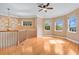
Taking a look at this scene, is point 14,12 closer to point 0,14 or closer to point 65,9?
point 0,14

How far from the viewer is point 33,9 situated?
247 centimetres

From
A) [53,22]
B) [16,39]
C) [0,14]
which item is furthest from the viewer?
[16,39]

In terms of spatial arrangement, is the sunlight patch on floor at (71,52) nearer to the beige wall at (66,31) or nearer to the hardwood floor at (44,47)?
the hardwood floor at (44,47)

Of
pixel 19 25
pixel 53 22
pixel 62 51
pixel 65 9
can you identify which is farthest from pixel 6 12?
pixel 62 51

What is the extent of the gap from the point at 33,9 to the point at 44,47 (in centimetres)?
99

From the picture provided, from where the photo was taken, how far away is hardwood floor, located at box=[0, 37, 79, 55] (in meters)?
2.45

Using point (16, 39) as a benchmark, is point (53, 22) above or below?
above

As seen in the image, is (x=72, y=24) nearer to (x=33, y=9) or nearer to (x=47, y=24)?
(x=47, y=24)

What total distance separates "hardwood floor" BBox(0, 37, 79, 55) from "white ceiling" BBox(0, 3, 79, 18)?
62 centimetres

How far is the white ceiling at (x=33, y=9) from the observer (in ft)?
7.57

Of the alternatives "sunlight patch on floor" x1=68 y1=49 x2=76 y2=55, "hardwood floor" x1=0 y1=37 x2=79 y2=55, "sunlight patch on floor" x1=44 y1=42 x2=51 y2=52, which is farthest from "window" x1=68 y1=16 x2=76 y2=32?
"sunlight patch on floor" x1=44 y1=42 x2=51 y2=52

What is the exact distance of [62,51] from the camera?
250cm

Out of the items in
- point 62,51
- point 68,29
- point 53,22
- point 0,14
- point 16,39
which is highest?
point 0,14

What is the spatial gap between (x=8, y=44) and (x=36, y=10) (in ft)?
3.74
